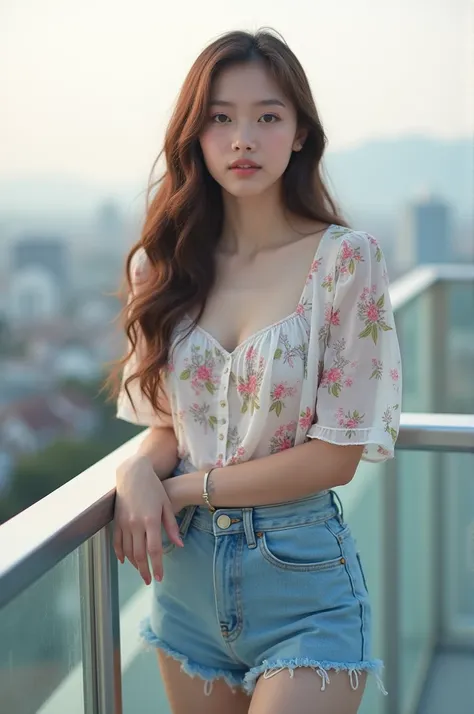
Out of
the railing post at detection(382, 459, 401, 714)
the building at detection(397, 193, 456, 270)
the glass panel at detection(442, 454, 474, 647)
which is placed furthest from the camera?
the building at detection(397, 193, 456, 270)

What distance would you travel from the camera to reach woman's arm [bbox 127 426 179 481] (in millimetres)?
1449

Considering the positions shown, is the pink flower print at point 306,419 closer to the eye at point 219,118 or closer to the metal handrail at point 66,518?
the metal handrail at point 66,518

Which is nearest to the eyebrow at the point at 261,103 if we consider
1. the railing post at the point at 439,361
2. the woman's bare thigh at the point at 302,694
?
the woman's bare thigh at the point at 302,694

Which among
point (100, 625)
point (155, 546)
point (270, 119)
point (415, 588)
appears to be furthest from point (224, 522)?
point (415, 588)

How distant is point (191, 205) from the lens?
1534 mm

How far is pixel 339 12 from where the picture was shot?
28000mm

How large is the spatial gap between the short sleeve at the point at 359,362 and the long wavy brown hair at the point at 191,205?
0.59ft

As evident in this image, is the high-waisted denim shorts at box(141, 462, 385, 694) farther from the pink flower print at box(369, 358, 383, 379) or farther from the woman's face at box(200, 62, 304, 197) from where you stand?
the woman's face at box(200, 62, 304, 197)

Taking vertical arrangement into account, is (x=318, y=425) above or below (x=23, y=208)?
above

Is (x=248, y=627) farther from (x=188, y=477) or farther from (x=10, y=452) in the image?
(x=10, y=452)

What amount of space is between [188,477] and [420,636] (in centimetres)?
92

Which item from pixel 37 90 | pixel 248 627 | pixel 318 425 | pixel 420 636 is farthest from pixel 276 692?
pixel 37 90

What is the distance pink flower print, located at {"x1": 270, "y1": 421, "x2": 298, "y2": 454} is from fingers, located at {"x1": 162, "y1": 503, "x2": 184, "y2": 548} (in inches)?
6.5

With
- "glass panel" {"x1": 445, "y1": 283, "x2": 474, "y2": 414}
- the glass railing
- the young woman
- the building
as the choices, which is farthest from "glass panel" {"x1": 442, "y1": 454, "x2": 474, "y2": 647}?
the building
